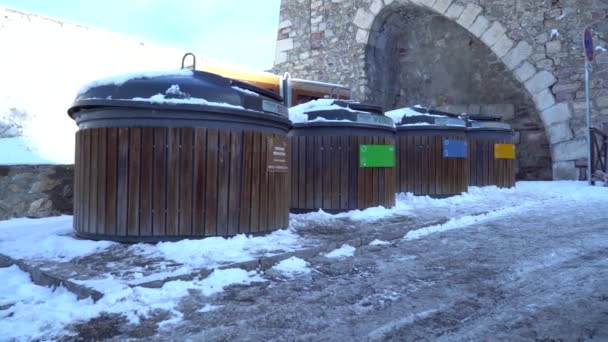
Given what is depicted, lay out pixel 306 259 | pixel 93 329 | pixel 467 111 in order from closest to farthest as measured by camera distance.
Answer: pixel 93 329
pixel 306 259
pixel 467 111

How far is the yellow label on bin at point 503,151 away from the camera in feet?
30.0

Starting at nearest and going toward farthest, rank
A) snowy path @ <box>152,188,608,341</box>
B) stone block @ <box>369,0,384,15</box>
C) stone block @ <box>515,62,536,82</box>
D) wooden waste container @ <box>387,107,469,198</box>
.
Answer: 1. snowy path @ <box>152,188,608,341</box>
2. wooden waste container @ <box>387,107,469,198</box>
3. stone block @ <box>515,62,536,82</box>
4. stone block @ <box>369,0,384,15</box>

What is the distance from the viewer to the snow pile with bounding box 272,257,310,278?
10.5 ft

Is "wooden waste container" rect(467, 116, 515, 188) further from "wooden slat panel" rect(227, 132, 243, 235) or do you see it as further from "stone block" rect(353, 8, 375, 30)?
"wooden slat panel" rect(227, 132, 243, 235)

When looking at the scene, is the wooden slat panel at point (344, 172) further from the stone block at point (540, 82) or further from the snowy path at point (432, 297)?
the stone block at point (540, 82)

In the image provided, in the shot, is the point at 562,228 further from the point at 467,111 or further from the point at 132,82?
the point at 467,111

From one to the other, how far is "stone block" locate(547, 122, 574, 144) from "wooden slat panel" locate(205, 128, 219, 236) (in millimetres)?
8778

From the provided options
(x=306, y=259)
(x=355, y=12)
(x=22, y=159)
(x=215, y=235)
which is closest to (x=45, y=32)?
(x=22, y=159)

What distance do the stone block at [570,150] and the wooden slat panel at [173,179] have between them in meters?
9.04

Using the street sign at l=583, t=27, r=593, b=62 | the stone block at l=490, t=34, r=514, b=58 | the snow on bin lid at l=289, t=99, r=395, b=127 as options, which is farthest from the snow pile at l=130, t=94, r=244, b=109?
the stone block at l=490, t=34, r=514, b=58

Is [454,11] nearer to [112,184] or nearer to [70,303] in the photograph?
[112,184]

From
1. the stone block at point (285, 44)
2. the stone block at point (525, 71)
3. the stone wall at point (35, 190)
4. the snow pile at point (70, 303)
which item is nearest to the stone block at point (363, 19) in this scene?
the stone block at point (285, 44)

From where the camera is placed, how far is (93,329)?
86.0 inches

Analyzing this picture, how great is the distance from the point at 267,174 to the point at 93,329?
2303mm
